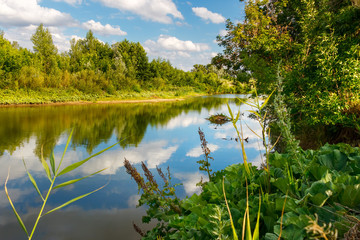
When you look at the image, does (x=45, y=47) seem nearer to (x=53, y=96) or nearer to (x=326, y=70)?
(x=53, y=96)

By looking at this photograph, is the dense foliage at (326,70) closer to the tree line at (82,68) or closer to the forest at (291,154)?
the forest at (291,154)

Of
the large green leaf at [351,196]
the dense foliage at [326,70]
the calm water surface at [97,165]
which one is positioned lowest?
the calm water surface at [97,165]

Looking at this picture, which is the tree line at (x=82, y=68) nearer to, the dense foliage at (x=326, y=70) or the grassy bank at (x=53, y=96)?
the grassy bank at (x=53, y=96)

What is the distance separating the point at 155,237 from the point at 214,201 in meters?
0.76

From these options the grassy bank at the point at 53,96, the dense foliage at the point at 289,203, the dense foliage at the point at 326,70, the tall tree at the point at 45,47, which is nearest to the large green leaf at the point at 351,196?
the dense foliage at the point at 289,203

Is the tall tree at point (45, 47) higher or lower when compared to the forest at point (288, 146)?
higher

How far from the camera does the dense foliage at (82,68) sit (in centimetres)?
2627

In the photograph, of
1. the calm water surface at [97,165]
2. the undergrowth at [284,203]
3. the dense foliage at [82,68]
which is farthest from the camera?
the dense foliage at [82,68]

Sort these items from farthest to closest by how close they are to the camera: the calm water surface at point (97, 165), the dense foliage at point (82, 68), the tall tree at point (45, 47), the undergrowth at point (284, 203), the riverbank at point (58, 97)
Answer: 1. the tall tree at point (45, 47)
2. the dense foliage at point (82, 68)
3. the riverbank at point (58, 97)
4. the calm water surface at point (97, 165)
5. the undergrowth at point (284, 203)

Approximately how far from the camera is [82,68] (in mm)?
34969

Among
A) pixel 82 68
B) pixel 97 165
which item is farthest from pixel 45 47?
pixel 97 165

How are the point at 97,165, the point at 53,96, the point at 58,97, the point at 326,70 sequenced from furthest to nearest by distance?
the point at 58,97
the point at 53,96
the point at 97,165
the point at 326,70

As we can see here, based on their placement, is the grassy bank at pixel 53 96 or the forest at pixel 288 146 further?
the grassy bank at pixel 53 96

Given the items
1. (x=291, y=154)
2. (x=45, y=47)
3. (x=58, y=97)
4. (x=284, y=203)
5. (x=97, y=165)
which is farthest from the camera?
(x=45, y=47)
